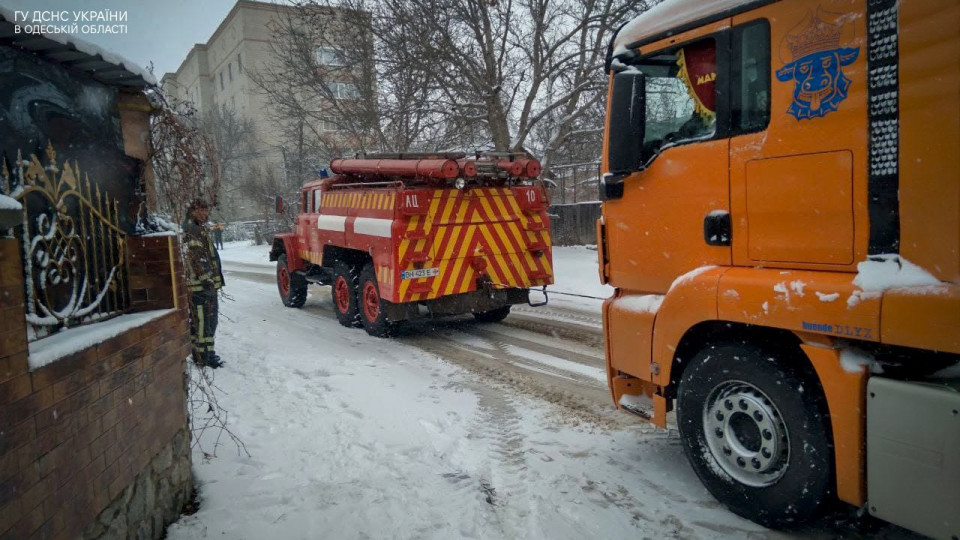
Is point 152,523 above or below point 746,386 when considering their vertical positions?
below

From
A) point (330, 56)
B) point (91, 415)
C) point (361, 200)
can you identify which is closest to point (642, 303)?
point (91, 415)

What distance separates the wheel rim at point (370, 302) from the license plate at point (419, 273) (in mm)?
912

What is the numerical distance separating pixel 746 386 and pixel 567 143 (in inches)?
558

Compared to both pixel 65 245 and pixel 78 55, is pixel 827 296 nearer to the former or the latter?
A: pixel 65 245

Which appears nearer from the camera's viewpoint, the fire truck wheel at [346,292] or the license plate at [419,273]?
the license plate at [419,273]

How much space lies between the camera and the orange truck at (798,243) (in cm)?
223

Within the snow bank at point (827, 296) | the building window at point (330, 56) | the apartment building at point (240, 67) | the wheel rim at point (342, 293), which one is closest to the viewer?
the snow bank at point (827, 296)

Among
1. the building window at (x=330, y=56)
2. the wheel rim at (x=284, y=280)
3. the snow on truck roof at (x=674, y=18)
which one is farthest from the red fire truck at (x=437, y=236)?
the building window at (x=330, y=56)

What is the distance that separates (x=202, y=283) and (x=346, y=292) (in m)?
2.42

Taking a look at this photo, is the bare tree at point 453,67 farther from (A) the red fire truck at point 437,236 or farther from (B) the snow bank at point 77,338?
(B) the snow bank at point 77,338

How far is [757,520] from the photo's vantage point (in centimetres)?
290

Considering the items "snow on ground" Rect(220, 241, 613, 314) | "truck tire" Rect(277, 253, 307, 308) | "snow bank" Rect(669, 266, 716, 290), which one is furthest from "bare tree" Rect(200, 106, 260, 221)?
"snow bank" Rect(669, 266, 716, 290)

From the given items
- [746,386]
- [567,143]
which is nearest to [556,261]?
[567,143]

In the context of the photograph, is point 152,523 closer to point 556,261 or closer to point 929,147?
point 929,147
